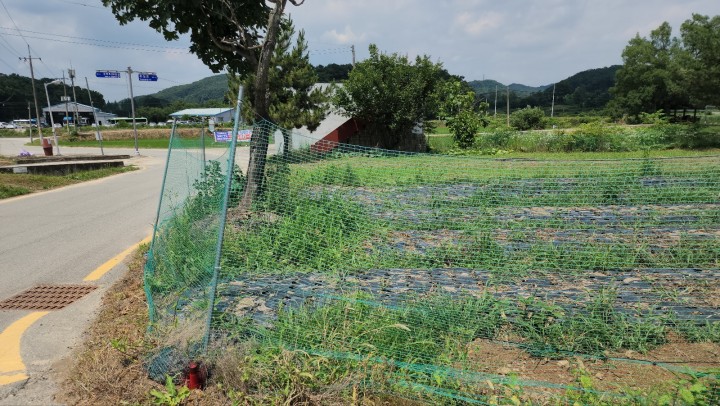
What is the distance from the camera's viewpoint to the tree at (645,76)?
50.2 metres

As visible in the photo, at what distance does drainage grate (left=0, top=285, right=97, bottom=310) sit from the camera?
4.11m

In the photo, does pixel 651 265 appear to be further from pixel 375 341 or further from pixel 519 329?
pixel 375 341

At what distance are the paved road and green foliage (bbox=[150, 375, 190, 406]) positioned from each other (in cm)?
79

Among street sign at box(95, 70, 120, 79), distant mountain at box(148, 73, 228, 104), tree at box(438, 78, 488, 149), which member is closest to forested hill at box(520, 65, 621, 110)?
tree at box(438, 78, 488, 149)

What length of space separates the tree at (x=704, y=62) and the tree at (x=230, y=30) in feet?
83.7

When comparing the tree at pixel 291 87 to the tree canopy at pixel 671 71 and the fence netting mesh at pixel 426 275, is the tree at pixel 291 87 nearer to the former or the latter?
the fence netting mesh at pixel 426 275

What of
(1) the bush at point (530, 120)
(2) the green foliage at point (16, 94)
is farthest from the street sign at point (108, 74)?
(2) the green foliage at point (16, 94)

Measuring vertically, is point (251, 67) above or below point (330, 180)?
above

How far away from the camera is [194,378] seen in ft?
8.63

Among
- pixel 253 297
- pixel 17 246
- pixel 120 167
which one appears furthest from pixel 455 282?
pixel 120 167

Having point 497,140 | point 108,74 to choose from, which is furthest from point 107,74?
point 497,140

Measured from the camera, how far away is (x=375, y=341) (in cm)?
291

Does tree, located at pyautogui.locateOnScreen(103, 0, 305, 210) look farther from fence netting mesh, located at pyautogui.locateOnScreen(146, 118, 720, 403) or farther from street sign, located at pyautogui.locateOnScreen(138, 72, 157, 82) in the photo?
street sign, located at pyautogui.locateOnScreen(138, 72, 157, 82)

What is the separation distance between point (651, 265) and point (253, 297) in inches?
152
